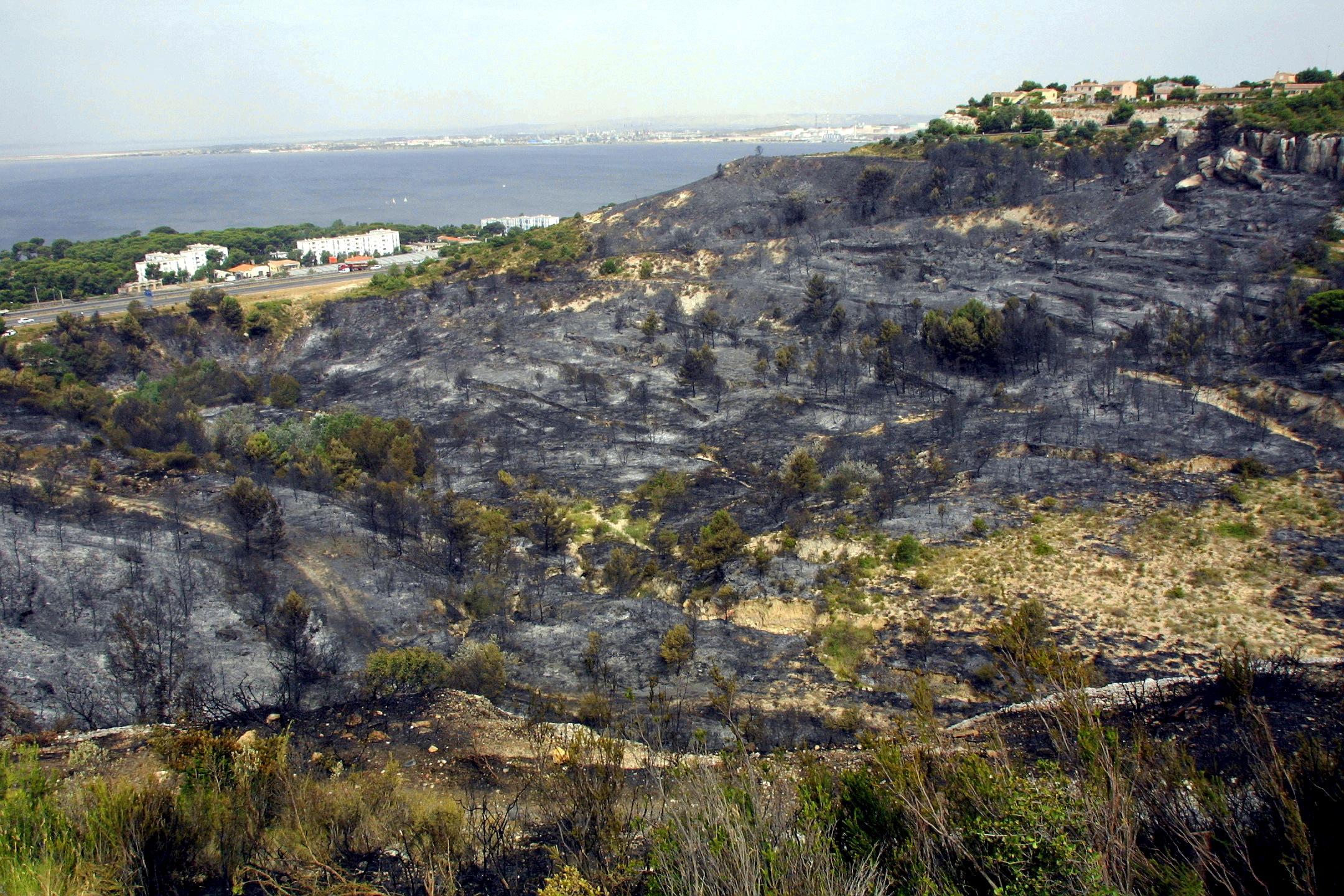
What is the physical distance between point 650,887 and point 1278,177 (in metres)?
43.7

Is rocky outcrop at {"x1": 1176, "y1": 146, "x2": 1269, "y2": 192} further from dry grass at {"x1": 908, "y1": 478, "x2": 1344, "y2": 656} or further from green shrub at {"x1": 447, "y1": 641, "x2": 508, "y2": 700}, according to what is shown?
green shrub at {"x1": 447, "y1": 641, "x2": 508, "y2": 700}

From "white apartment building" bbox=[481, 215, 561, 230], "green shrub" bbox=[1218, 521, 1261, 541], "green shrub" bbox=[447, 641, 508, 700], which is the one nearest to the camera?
"green shrub" bbox=[447, 641, 508, 700]

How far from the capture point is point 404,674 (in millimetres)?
15156

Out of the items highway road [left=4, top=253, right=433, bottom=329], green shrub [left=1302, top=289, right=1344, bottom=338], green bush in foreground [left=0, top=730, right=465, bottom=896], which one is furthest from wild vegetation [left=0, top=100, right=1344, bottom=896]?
highway road [left=4, top=253, right=433, bottom=329]

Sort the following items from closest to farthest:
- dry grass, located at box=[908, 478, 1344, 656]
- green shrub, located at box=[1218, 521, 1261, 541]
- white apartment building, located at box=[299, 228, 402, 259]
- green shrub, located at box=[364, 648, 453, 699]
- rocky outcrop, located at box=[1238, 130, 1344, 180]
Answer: green shrub, located at box=[364, 648, 453, 699] < dry grass, located at box=[908, 478, 1344, 656] < green shrub, located at box=[1218, 521, 1261, 541] < rocky outcrop, located at box=[1238, 130, 1344, 180] < white apartment building, located at box=[299, 228, 402, 259]

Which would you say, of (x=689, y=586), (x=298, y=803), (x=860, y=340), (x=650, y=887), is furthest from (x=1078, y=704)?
(x=860, y=340)

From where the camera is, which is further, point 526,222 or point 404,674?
point 526,222

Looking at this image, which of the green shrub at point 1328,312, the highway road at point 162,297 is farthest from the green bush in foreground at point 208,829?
the highway road at point 162,297

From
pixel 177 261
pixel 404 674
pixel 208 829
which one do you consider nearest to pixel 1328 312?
pixel 404 674

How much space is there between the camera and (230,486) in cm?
Result: 2300

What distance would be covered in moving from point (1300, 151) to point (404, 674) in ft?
145

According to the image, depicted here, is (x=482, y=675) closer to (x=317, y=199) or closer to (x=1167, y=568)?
(x=1167, y=568)

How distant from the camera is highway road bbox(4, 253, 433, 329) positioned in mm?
43156

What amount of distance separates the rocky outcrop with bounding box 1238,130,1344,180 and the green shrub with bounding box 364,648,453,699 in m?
42.7
